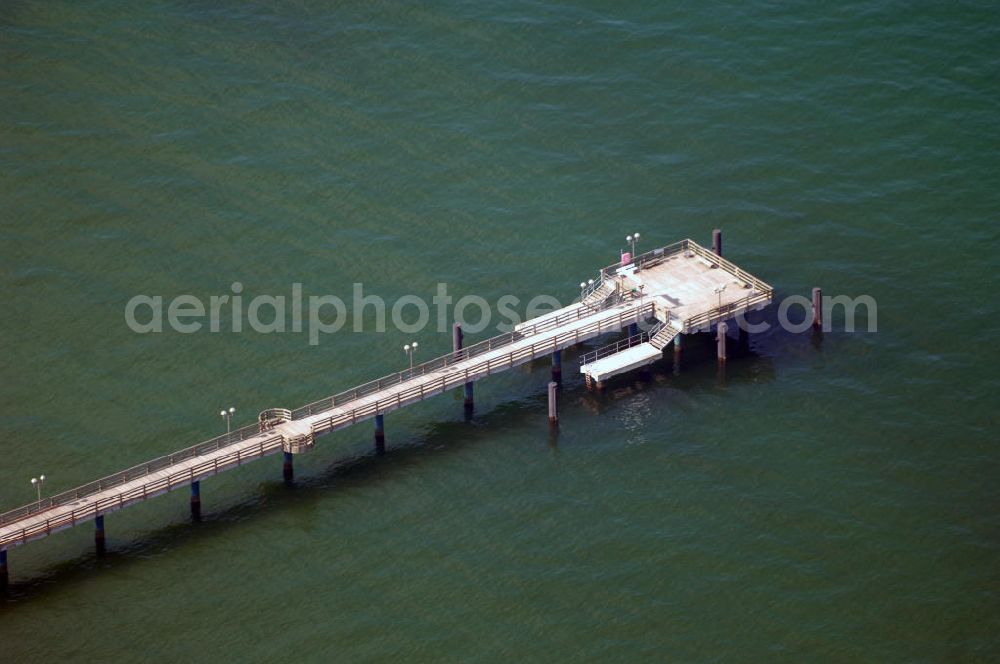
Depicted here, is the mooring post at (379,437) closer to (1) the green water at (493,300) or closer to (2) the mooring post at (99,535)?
(1) the green water at (493,300)

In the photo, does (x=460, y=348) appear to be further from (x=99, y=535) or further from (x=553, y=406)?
(x=99, y=535)

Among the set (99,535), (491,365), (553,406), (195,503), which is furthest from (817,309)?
(99,535)

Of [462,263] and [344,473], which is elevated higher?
[462,263]

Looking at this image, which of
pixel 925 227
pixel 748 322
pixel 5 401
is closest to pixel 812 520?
pixel 748 322

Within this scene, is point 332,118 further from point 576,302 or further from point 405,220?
point 576,302

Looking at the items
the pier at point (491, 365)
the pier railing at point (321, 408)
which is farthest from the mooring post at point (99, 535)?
the pier railing at point (321, 408)

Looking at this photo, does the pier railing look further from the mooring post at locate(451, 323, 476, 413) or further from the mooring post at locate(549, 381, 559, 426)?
the mooring post at locate(549, 381, 559, 426)
